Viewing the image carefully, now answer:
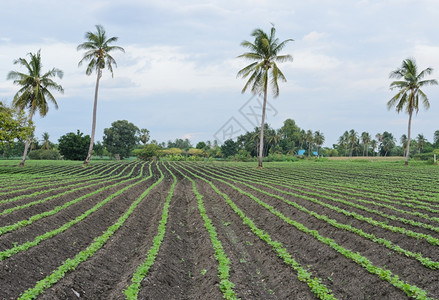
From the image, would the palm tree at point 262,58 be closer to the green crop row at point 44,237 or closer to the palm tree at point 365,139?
the green crop row at point 44,237

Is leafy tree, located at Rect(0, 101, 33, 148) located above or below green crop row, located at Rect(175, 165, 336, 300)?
above

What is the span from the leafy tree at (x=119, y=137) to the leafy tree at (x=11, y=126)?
1958 inches

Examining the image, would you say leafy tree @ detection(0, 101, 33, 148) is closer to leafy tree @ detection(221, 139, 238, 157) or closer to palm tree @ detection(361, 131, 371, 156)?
leafy tree @ detection(221, 139, 238, 157)

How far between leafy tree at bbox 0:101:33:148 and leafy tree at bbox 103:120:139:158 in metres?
49.7

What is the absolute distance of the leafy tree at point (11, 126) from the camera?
25453 mm

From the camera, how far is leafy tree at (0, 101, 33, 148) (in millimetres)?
25453

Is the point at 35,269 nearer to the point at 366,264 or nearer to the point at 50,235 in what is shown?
the point at 50,235

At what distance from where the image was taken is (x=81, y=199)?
13.6 meters

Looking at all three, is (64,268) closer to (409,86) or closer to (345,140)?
(409,86)

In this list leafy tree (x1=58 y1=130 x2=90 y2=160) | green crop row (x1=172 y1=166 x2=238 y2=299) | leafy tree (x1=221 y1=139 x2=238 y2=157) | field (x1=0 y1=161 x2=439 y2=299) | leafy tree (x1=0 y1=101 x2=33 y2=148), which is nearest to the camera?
green crop row (x1=172 y1=166 x2=238 y2=299)

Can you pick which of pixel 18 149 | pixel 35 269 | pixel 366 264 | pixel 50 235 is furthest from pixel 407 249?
pixel 18 149

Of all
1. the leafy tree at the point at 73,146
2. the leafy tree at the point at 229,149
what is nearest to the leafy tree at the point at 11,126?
the leafy tree at the point at 73,146

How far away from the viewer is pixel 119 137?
7706cm

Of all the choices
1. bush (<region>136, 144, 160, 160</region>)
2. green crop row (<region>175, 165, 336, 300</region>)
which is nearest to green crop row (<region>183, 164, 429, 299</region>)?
green crop row (<region>175, 165, 336, 300</region>)
